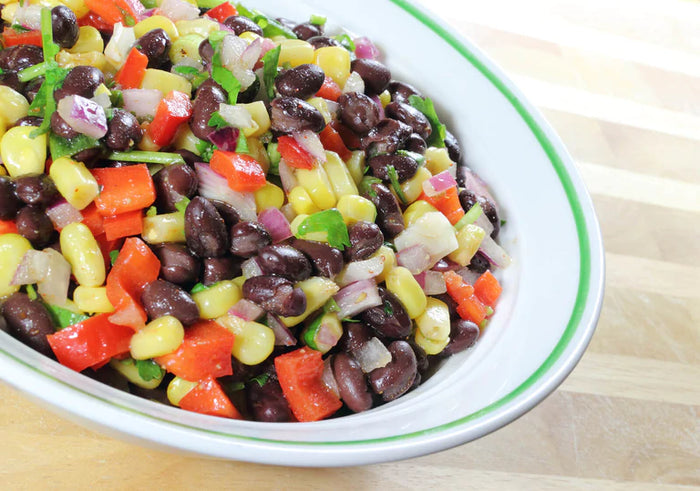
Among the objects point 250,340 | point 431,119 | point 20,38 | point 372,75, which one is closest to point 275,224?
point 250,340

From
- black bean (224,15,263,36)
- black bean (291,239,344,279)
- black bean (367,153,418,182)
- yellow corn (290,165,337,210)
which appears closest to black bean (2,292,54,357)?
black bean (291,239,344,279)

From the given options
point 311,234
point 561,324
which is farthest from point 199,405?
point 561,324

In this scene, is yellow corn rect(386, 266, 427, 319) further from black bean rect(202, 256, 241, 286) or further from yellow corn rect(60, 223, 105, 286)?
yellow corn rect(60, 223, 105, 286)

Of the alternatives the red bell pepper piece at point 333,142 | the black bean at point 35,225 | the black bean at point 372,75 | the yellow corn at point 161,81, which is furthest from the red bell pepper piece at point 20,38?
the black bean at point 372,75

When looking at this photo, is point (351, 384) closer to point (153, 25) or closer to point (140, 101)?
point (140, 101)

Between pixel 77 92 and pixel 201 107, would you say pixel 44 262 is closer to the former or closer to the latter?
pixel 77 92

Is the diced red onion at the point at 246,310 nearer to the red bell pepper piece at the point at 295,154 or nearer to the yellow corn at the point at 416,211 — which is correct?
the red bell pepper piece at the point at 295,154
